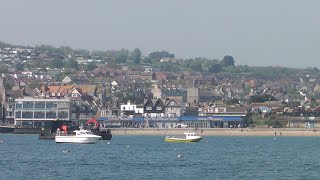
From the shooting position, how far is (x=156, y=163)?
76438 mm

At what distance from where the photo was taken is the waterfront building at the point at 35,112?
162 m

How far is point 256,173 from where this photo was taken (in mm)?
67500

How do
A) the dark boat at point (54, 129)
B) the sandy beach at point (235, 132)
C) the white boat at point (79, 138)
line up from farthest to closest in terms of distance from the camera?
1. the sandy beach at point (235, 132)
2. the dark boat at point (54, 129)
3. the white boat at point (79, 138)

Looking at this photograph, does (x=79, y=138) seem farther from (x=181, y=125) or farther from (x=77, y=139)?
(x=181, y=125)

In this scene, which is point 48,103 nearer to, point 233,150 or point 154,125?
point 154,125

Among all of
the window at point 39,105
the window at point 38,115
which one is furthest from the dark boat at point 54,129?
the window at point 39,105

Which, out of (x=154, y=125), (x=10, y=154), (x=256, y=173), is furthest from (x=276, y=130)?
(x=256, y=173)

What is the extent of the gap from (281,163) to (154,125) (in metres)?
95.1

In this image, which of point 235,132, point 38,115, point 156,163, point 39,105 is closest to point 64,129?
point 38,115

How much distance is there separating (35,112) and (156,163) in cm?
8679

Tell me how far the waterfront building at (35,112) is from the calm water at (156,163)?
6197cm

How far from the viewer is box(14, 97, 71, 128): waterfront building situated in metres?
162

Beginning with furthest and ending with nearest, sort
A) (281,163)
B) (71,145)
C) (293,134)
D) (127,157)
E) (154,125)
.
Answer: (154,125), (293,134), (71,145), (127,157), (281,163)

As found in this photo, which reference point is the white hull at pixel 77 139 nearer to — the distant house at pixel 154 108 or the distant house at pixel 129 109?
the distant house at pixel 154 108
